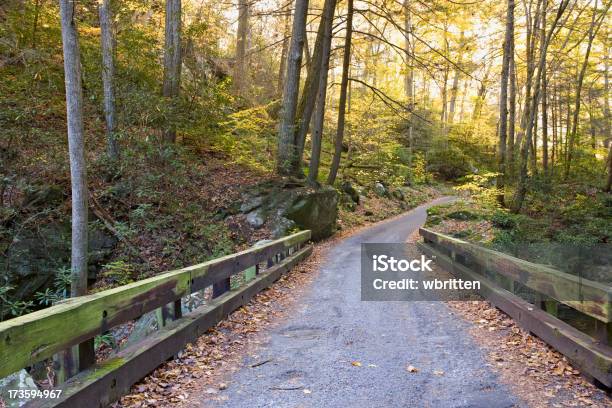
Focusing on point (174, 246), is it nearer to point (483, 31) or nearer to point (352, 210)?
point (352, 210)

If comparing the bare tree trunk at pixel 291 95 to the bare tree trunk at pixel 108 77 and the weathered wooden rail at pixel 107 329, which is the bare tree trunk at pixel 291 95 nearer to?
the bare tree trunk at pixel 108 77

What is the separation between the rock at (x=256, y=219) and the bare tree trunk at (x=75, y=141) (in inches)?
Answer: 223

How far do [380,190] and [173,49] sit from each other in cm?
1569

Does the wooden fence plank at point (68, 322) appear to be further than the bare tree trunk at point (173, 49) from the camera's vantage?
No

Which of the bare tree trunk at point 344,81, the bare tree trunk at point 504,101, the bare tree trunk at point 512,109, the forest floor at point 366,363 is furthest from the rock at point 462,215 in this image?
the forest floor at point 366,363

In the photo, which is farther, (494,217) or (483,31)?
(483,31)

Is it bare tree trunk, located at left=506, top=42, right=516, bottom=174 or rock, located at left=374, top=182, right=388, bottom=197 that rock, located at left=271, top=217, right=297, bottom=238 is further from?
rock, located at left=374, top=182, right=388, bottom=197

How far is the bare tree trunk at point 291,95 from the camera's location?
15.0m

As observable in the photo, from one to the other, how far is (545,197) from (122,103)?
1426 cm

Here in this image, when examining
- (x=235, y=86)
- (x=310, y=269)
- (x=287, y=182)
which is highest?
(x=235, y=86)

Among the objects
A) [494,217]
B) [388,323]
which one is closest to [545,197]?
[494,217]

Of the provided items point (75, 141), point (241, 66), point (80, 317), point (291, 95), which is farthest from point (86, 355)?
point (241, 66)

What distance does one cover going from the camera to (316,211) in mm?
15117

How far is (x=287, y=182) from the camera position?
15.4 m
